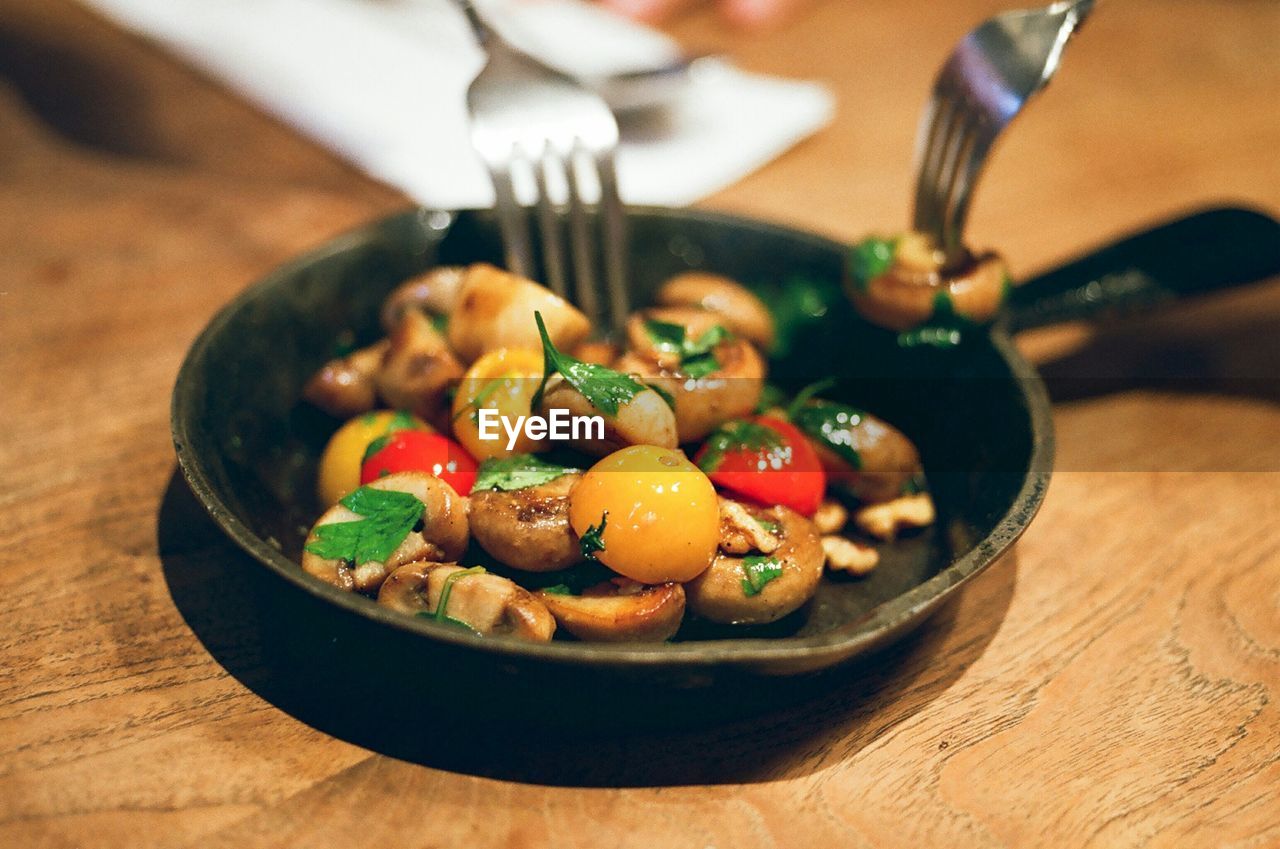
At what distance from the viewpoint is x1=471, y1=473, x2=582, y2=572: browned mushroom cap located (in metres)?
0.98

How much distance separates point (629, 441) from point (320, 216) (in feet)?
3.78

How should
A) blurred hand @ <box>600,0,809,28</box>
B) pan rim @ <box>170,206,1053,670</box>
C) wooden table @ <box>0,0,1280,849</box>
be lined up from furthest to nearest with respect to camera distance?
blurred hand @ <box>600,0,809,28</box> < wooden table @ <box>0,0,1280,849</box> < pan rim @ <box>170,206,1053,670</box>

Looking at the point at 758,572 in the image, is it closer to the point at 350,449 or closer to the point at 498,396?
the point at 498,396

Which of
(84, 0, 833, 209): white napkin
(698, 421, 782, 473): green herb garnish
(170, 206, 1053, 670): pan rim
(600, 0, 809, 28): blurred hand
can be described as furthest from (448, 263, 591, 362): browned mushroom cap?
(600, 0, 809, 28): blurred hand

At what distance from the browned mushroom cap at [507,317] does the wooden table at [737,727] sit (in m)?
0.39

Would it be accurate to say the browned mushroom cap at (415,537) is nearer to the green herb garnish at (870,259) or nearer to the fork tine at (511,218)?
the fork tine at (511,218)

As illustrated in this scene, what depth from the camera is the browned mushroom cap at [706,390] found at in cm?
114

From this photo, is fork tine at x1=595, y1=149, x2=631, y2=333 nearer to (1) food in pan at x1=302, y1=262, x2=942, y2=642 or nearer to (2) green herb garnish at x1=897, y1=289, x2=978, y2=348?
(1) food in pan at x1=302, y1=262, x2=942, y2=642

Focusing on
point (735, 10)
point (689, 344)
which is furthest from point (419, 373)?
point (735, 10)

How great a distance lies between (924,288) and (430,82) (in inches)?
56.7

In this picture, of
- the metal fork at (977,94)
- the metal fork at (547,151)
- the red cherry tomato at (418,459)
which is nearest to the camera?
the red cherry tomato at (418,459)

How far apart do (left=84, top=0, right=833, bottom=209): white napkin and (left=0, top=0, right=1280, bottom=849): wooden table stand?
0.09m

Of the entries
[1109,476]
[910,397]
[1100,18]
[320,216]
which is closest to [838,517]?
[910,397]

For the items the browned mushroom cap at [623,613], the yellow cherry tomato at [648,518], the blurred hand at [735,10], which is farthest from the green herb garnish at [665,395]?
the blurred hand at [735,10]
